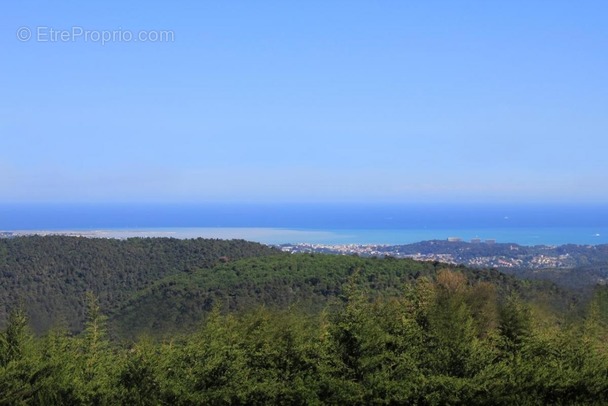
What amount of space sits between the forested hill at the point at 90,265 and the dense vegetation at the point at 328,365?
24166mm

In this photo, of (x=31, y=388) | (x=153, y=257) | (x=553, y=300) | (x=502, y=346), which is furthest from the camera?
(x=153, y=257)

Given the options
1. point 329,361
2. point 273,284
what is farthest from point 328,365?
point 273,284

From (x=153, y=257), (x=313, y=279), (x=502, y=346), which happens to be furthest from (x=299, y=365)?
(x=153, y=257)

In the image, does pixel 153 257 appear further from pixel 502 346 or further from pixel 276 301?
pixel 502 346

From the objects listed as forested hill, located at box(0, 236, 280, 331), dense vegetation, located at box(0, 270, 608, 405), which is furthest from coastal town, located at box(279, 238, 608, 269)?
dense vegetation, located at box(0, 270, 608, 405)

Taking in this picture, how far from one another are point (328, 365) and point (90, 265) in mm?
37946

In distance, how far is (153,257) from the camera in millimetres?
56375

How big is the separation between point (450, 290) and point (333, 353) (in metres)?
11.7

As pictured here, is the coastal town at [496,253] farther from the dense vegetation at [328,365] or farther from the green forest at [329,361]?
the dense vegetation at [328,365]

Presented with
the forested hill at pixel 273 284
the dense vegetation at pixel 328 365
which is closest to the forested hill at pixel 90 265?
the forested hill at pixel 273 284

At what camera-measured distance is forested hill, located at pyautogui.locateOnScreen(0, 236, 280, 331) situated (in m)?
45.5

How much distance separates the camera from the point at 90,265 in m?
50.6

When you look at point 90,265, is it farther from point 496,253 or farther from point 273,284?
point 496,253

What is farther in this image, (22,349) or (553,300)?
(553,300)
